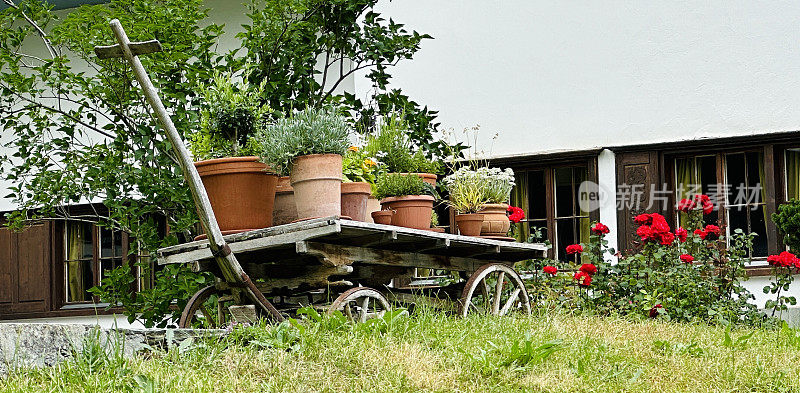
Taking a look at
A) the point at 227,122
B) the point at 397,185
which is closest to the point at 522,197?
the point at 397,185

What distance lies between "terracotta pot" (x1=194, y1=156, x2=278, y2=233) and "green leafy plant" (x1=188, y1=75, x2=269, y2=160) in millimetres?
257

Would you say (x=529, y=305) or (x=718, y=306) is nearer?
(x=529, y=305)

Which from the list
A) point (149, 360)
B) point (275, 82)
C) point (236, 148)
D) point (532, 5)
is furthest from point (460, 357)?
A: point (532, 5)

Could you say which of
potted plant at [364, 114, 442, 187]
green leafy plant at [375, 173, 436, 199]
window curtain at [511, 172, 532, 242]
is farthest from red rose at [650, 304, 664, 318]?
window curtain at [511, 172, 532, 242]

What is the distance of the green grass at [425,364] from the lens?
3.91 m

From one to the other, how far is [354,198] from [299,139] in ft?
1.94

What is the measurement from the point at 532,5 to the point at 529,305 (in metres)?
3.78

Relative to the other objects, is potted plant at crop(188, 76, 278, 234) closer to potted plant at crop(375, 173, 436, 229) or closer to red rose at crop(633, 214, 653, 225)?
potted plant at crop(375, 173, 436, 229)

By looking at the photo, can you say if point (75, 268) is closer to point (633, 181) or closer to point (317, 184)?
point (633, 181)

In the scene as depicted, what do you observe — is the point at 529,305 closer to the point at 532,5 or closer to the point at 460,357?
the point at 460,357

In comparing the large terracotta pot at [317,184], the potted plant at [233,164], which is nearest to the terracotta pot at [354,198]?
the large terracotta pot at [317,184]

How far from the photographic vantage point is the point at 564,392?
4.13 m

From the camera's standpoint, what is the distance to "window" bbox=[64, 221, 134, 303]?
37.3ft

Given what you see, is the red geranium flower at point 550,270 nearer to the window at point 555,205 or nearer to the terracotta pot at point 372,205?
the window at point 555,205
